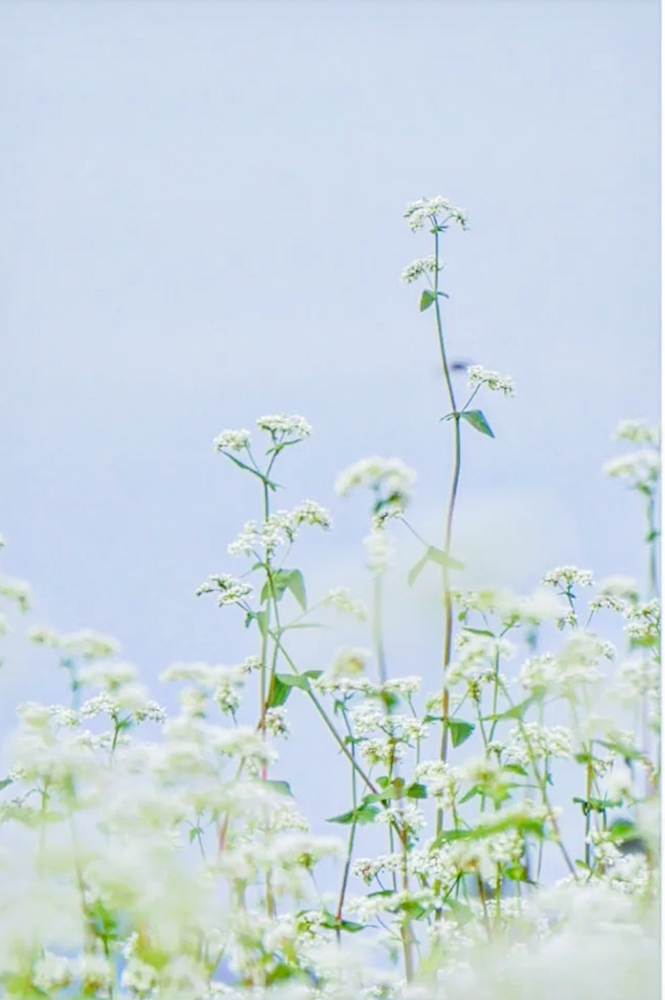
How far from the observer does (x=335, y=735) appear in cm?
137

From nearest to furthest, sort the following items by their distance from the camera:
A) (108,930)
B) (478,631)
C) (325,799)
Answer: (108,930), (478,631), (325,799)

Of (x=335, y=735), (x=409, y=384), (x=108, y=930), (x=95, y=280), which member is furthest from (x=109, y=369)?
(x=108, y=930)

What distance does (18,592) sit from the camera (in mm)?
1343

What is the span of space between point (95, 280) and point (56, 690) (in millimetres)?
519

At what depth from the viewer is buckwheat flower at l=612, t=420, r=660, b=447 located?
1.37m

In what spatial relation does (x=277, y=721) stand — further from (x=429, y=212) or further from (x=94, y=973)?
(x=429, y=212)

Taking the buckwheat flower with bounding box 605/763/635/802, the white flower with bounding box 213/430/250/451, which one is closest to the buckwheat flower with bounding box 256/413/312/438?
the white flower with bounding box 213/430/250/451

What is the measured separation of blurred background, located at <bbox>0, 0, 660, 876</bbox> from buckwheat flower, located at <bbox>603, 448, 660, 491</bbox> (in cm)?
14

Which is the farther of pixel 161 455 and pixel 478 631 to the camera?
pixel 161 455

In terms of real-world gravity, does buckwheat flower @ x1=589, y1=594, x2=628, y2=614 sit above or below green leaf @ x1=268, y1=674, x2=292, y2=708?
above

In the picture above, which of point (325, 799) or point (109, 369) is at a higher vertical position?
point (109, 369)

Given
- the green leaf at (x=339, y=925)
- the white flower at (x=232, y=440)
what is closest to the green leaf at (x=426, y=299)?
the white flower at (x=232, y=440)

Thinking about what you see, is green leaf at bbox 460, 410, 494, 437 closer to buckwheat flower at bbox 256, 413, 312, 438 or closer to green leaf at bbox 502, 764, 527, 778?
buckwheat flower at bbox 256, 413, 312, 438

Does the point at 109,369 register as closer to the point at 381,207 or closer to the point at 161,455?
the point at 161,455
